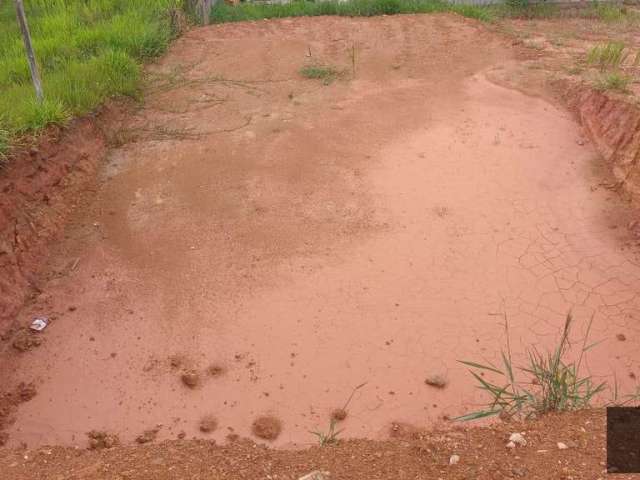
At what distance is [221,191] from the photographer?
16.2 ft

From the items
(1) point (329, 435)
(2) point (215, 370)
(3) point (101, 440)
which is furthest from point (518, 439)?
(3) point (101, 440)

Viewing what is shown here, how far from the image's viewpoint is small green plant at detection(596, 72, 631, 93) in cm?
550

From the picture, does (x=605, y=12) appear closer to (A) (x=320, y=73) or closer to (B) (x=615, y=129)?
(B) (x=615, y=129)

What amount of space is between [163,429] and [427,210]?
8.37 feet

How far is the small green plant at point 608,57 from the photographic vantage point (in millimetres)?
6195

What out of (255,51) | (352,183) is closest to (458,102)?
(352,183)

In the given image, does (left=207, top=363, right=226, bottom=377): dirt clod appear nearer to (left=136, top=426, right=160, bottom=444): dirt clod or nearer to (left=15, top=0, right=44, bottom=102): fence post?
(left=136, top=426, right=160, bottom=444): dirt clod

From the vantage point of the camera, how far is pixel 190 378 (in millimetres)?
3547

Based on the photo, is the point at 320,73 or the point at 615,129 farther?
the point at 320,73

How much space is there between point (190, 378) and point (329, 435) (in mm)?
918

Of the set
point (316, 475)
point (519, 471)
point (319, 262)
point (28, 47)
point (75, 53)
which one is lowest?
point (319, 262)

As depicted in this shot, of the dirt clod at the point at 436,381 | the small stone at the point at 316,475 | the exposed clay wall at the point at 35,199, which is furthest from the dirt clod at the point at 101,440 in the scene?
the dirt clod at the point at 436,381

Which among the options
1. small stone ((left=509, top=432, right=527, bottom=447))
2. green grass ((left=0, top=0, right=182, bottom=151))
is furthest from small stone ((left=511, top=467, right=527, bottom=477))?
green grass ((left=0, top=0, right=182, bottom=151))

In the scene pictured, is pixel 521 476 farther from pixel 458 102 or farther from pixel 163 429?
pixel 458 102
